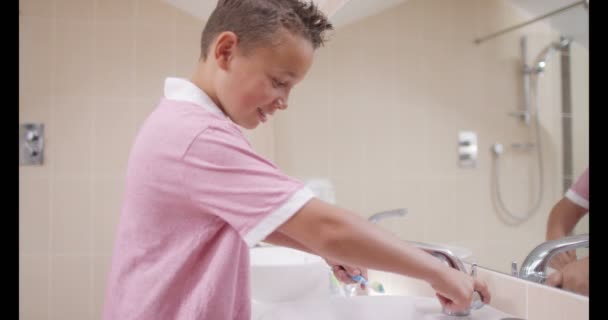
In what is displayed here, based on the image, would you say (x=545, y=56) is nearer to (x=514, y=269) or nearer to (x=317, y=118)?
(x=514, y=269)

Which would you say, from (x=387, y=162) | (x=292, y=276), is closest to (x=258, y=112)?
(x=292, y=276)

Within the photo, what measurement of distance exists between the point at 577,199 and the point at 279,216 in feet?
1.61

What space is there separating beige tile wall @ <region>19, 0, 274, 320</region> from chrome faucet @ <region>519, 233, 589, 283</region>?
1.37 metres

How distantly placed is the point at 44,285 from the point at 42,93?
88 centimetres

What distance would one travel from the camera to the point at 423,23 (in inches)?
49.9

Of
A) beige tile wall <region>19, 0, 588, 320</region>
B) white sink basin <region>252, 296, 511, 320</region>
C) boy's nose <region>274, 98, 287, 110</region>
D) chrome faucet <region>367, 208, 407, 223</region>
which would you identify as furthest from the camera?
chrome faucet <region>367, 208, 407, 223</region>

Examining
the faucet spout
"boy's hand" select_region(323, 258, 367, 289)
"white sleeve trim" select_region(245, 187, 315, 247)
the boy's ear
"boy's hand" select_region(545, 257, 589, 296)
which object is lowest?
"boy's hand" select_region(323, 258, 367, 289)

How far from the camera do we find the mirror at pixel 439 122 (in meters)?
0.87

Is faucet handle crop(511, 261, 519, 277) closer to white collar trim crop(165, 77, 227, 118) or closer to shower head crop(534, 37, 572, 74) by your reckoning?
shower head crop(534, 37, 572, 74)

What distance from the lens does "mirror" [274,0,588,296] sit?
87 cm

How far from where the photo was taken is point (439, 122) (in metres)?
1.25

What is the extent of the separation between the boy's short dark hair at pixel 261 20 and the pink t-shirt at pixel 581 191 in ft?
1.63

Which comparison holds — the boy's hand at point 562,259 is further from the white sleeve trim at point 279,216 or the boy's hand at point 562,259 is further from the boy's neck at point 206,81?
the boy's neck at point 206,81

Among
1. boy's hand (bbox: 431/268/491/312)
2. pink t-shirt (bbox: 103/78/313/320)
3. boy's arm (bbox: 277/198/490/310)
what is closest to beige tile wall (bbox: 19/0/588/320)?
boy's hand (bbox: 431/268/491/312)
